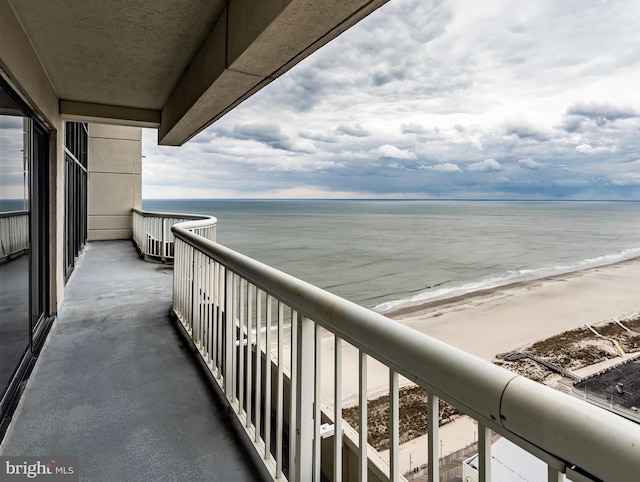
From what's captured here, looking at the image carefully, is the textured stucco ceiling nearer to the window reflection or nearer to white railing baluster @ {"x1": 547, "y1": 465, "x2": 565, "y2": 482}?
the window reflection

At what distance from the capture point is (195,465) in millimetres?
1714

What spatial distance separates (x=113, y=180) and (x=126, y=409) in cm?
1000

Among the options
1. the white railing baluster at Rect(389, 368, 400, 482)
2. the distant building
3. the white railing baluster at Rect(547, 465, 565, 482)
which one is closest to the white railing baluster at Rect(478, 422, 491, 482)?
the white railing baluster at Rect(547, 465, 565, 482)

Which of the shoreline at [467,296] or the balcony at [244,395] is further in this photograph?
the shoreline at [467,296]

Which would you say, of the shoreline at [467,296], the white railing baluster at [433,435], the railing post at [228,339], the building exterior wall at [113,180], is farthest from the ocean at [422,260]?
the white railing baluster at [433,435]

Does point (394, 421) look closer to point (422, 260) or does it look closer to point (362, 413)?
Result: point (362, 413)

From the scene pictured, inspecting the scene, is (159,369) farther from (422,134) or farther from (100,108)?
(422,134)

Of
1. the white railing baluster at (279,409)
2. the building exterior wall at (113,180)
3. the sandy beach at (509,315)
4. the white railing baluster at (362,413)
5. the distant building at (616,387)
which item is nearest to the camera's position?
the white railing baluster at (362,413)

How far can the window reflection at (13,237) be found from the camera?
216 centimetres

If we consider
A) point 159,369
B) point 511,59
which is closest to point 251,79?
point 159,369

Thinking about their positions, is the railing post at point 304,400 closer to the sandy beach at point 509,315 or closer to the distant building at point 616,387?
the sandy beach at point 509,315

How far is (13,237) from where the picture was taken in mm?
2381

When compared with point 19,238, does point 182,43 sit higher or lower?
higher

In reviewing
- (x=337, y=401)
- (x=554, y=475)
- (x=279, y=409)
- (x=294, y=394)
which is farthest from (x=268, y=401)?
(x=554, y=475)
